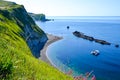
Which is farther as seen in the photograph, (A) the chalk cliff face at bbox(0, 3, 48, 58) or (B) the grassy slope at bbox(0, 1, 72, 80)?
(A) the chalk cliff face at bbox(0, 3, 48, 58)

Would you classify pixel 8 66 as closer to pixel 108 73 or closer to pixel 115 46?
pixel 108 73

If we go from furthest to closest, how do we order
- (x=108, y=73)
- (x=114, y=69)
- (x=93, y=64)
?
1. (x=93, y=64)
2. (x=114, y=69)
3. (x=108, y=73)

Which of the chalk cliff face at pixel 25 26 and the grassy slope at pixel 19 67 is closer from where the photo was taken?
the grassy slope at pixel 19 67

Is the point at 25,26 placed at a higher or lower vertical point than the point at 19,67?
lower

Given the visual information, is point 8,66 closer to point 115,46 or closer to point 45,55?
point 45,55

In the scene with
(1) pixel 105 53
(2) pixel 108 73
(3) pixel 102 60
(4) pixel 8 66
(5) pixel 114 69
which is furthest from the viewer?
(1) pixel 105 53

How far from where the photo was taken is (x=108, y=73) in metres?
82.4

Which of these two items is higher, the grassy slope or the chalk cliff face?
the grassy slope

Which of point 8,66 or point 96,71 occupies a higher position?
point 8,66

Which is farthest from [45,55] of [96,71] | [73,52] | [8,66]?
[8,66]

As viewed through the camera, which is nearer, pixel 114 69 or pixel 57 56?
pixel 114 69

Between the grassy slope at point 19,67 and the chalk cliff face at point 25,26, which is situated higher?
the grassy slope at point 19,67

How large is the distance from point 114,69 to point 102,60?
15.8 meters

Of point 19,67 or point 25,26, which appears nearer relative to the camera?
point 19,67
